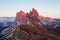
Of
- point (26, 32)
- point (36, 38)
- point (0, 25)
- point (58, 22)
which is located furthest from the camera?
point (0, 25)

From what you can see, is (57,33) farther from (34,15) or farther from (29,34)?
(34,15)

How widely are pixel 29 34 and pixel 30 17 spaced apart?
38062 mm

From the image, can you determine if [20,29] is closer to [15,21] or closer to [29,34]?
[29,34]

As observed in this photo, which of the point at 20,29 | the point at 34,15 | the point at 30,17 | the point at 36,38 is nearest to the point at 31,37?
the point at 36,38

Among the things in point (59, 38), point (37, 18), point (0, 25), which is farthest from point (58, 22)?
point (0, 25)

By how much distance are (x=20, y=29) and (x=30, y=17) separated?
115 ft

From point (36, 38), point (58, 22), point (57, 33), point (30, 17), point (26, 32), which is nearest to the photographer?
point (36, 38)

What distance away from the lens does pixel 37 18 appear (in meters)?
98.9

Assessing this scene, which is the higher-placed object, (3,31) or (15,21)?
(15,21)

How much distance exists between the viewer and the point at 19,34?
58.5 metres

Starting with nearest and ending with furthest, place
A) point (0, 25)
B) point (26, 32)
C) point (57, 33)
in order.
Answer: point (26, 32) → point (57, 33) → point (0, 25)

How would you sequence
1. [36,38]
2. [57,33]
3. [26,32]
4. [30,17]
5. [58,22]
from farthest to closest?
[30,17] < [58,22] < [57,33] < [26,32] < [36,38]

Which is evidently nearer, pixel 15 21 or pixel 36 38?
pixel 36 38

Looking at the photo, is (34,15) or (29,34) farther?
(34,15)
